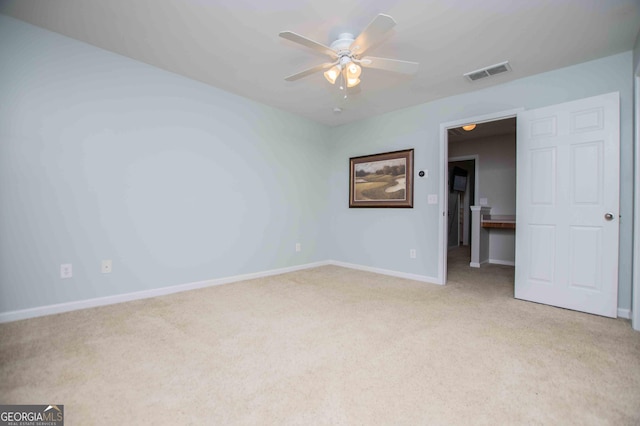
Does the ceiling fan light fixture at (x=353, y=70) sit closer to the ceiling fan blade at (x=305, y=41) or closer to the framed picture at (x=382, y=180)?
the ceiling fan blade at (x=305, y=41)

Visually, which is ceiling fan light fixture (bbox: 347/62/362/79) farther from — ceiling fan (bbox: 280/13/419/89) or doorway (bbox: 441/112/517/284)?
doorway (bbox: 441/112/517/284)

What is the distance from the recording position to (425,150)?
3691 millimetres

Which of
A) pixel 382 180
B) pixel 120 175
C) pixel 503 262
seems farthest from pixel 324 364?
pixel 503 262

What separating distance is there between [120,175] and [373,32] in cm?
258

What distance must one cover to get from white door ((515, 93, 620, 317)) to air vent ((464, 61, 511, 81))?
0.52m

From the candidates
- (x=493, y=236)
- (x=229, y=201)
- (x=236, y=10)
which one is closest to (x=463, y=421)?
(x=236, y=10)

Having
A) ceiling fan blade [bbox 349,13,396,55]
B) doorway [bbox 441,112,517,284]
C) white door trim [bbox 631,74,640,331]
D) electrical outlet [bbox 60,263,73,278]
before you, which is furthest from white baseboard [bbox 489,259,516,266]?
electrical outlet [bbox 60,263,73,278]

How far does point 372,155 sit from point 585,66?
2.41 m

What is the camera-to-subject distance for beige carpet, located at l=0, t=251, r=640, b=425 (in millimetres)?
1261

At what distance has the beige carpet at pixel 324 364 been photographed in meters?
1.26

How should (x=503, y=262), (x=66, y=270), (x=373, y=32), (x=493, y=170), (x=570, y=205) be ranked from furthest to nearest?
(x=493, y=170), (x=503, y=262), (x=570, y=205), (x=66, y=270), (x=373, y=32)

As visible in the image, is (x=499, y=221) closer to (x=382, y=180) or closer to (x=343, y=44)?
(x=382, y=180)

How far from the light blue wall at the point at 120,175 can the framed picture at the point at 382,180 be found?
49.8 inches

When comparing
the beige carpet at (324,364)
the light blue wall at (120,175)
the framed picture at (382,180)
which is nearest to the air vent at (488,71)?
the framed picture at (382,180)
